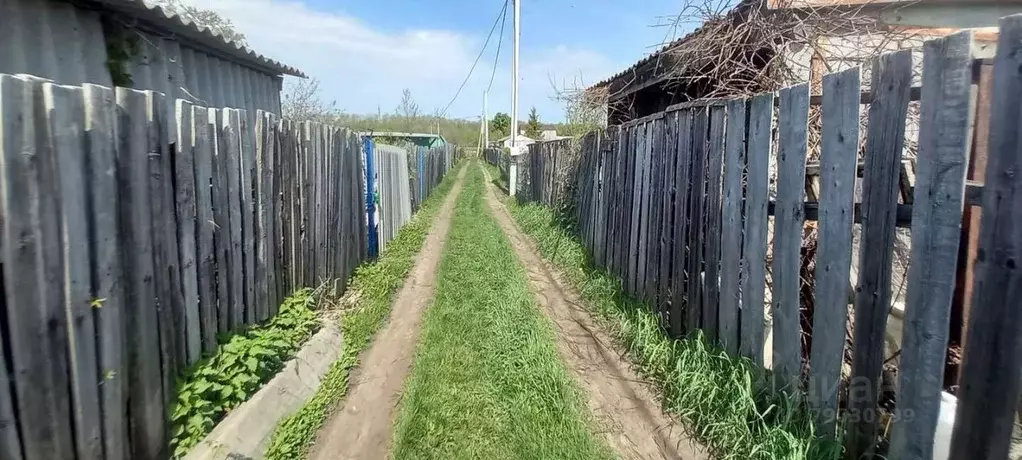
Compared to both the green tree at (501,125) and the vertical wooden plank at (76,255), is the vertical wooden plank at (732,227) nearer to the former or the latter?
the vertical wooden plank at (76,255)

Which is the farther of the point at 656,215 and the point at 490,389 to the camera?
the point at 656,215

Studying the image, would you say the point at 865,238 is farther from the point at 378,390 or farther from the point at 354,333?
the point at 354,333

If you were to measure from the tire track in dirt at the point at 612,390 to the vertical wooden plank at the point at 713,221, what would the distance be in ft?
2.26

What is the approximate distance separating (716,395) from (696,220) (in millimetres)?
1319

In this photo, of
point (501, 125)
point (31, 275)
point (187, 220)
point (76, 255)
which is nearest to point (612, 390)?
point (187, 220)

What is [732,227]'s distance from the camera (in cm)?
358

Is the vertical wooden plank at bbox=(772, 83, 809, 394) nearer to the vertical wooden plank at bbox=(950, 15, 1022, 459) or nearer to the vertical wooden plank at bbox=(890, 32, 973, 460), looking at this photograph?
the vertical wooden plank at bbox=(890, 32, 973, 460)

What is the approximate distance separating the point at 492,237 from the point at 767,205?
673 centimetres

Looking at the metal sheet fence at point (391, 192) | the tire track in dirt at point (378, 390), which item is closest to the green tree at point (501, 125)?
the metal sheet fence at point (391, 192)

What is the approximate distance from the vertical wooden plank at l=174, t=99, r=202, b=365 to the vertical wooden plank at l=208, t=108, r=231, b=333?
0.27 m

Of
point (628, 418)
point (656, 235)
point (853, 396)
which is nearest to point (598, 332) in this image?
point (656, 235)

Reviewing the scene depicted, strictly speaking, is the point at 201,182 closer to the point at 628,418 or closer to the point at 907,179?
the point at 628,418

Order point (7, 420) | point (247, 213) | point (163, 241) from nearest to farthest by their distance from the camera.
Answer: point (7, 420)
point (163, 241)
point (247, 213)

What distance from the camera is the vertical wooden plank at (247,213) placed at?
3.88 meters
